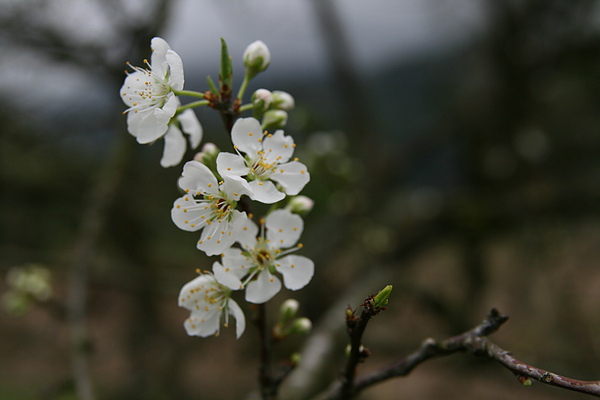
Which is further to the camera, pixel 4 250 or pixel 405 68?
pixel 405 68

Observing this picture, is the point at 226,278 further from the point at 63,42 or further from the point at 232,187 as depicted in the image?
the point at 63,42

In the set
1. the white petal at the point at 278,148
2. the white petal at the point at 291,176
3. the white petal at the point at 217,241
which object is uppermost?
the white petal at the point at 278,148

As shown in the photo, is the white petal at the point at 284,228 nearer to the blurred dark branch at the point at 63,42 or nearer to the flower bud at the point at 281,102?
the flower bud at the point at 281,102

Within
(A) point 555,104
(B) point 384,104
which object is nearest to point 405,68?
(B) point 384,104

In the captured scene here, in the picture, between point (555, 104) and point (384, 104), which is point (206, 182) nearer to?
point (555, 104)

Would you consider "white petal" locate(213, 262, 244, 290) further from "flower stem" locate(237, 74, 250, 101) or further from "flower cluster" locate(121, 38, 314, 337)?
"flower stem" locate(237, 74, 250, 101)

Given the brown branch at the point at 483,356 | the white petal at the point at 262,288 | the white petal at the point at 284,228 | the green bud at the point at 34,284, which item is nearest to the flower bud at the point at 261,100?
the white petal at the point at 284,228
